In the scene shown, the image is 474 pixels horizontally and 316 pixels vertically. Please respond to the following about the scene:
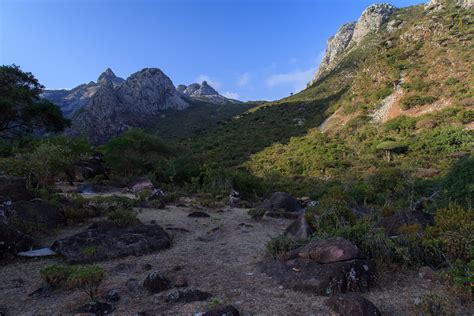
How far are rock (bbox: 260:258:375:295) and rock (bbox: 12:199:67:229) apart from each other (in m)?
7.22

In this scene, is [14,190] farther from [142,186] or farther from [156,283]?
[142,186]

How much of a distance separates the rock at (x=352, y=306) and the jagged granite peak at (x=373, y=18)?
270 feet

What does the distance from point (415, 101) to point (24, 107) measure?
32.8 meters

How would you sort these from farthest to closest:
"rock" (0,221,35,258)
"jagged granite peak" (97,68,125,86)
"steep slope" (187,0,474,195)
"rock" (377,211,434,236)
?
"jagged granite peak" (97,68,125,86)
"steep slope" (187,0,474,195)
"rock" (377,211,434,236)
"rock" (0,221,35,258)

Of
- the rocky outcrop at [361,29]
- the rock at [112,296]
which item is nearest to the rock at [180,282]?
the rock at [112,296]

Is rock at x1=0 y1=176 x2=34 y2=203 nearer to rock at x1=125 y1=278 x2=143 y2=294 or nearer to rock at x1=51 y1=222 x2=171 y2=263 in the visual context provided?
rock at x1=51 y1=222 x2=171 y2=263

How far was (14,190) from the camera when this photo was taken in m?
10.4

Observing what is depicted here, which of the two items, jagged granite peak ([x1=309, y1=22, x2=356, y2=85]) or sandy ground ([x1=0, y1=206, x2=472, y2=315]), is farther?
→ jagged granite peak ([x1=309, y1=22, x2=356, y2=85])

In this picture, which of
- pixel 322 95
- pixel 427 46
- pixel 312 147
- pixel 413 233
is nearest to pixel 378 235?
pixel 413 233

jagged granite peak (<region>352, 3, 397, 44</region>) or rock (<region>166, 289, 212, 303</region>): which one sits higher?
jagged granite peak (<region>352, 3, 397, 44</region>)

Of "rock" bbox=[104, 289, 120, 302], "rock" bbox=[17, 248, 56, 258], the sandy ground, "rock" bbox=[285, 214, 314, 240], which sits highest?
"rock" bbox=[17, 248, 56, 258]

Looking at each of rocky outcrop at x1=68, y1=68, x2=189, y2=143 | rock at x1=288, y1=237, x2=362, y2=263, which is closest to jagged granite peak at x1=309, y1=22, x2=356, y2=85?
rocky outcrop at x1=68, y1=68, x2=189, y2=143

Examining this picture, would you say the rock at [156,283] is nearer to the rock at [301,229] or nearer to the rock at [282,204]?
the rock at [301,229]

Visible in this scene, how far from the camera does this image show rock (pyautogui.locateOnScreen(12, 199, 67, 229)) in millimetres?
9031
